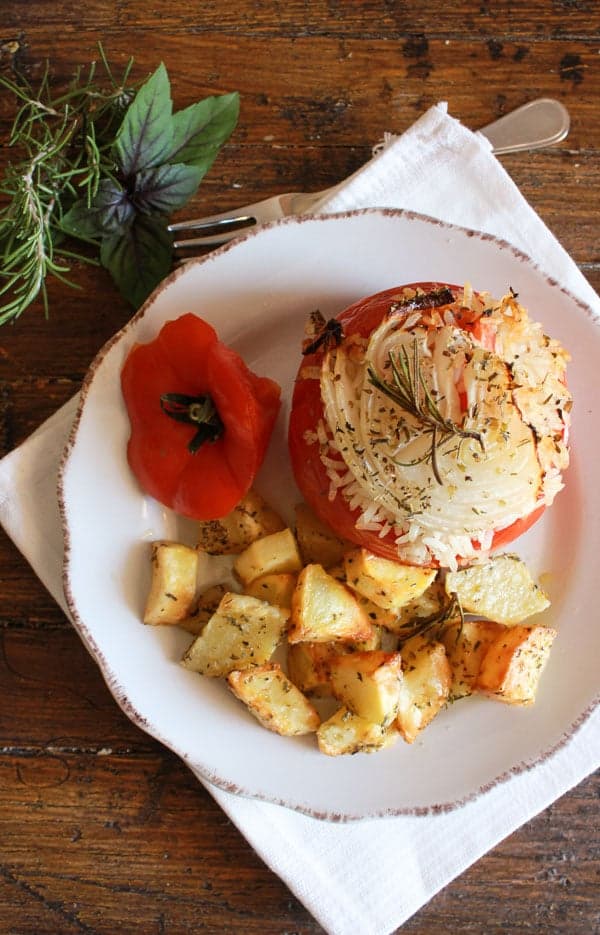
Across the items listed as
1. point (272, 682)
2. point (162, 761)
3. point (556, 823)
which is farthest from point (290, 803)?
point (556, 823)

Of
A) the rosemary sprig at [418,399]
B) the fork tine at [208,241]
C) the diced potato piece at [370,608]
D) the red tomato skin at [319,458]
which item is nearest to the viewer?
the rosemary sprig at [418,399]

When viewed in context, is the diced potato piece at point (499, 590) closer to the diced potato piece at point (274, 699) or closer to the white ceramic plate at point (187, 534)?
the white ceramic plate at point (187, 534)

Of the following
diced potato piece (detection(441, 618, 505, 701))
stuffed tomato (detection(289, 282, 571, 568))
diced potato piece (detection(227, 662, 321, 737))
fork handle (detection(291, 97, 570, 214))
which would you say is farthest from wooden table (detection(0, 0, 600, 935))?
stuffed tomato (detection(289, 282, 571, 568))

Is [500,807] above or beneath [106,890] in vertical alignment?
above

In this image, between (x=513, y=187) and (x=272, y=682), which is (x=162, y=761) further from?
(x=513, y=187)

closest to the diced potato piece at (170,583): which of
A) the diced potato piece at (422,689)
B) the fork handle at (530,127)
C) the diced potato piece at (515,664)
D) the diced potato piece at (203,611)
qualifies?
the diced potato piece at (203,611)

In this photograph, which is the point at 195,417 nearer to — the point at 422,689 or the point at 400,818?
the point at 422,689

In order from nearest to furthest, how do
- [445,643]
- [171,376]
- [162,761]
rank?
[171,376] → [445,643] → [162,761]
